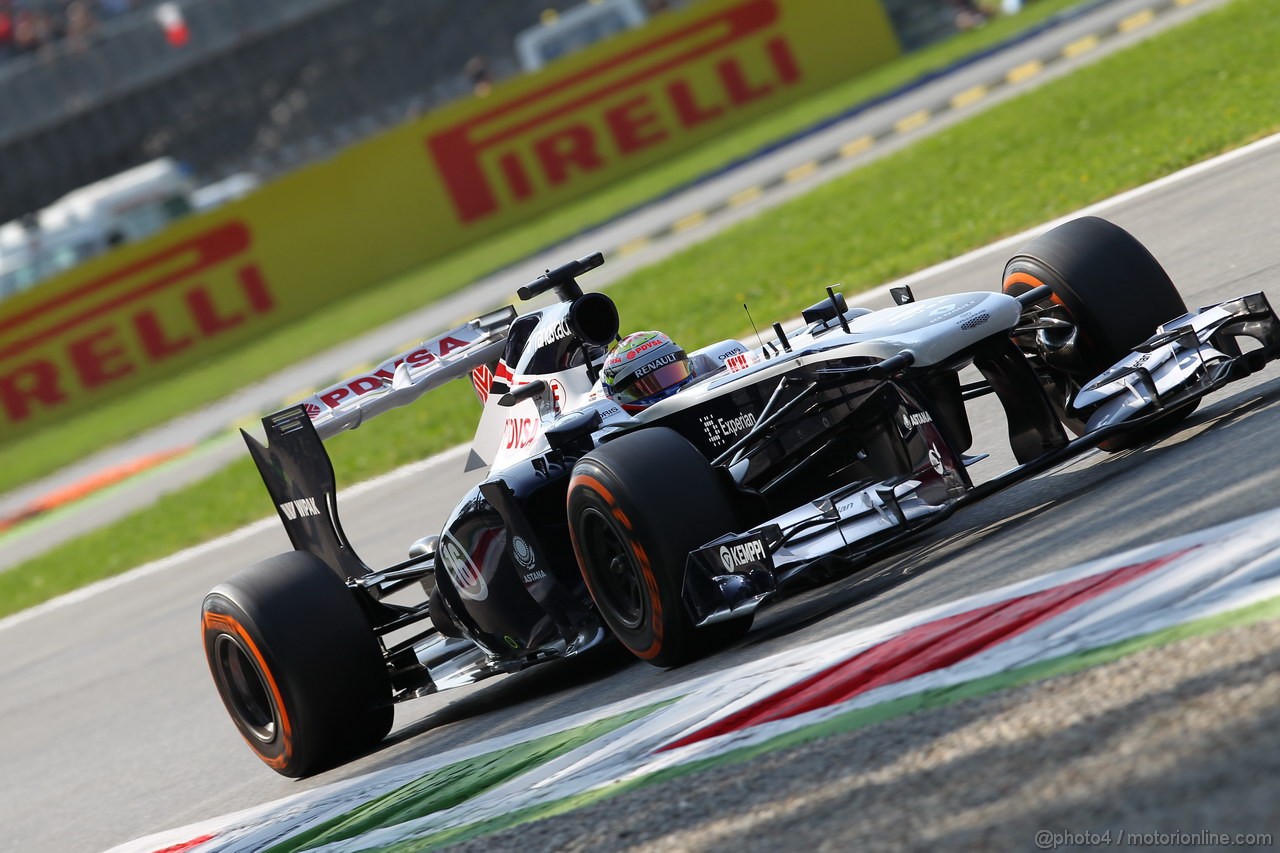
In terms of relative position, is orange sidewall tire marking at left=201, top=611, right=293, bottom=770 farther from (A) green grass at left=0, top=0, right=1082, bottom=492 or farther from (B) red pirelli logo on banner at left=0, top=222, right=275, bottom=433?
(B) red pirelli logo on banner at left=0, top=222, right=275, bottom=433

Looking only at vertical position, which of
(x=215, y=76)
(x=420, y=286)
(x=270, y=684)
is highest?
(x=215, y=76)

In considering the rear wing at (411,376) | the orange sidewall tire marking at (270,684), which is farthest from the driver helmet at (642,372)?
the orange sidewall tire marking at (270,684)

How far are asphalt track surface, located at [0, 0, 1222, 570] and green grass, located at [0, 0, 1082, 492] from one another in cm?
71

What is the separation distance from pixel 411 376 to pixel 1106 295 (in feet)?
9.42

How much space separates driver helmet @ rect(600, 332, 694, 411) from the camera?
6461 millimetres

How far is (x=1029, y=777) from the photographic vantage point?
3486 millimetres

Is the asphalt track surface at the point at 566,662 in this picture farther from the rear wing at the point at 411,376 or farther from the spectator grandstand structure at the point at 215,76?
the spectator grandstand structure at the point at 215,76

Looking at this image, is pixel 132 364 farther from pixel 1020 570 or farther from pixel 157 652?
pixel 1020 570

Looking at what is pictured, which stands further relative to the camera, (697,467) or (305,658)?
(305,658)

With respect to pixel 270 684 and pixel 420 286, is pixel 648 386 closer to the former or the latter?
pixel 270 684

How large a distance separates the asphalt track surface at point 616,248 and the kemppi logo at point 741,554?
12394 millimetres

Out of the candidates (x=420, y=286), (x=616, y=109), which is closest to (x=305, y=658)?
(x=420, y=286)

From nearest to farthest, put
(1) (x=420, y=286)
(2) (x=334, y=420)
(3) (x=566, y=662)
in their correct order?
(3) (x=566, y=662)
(2) (x=334, y=420)
(1) (x=420, y=286)

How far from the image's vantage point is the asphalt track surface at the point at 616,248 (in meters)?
18.1
